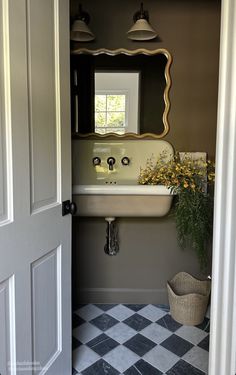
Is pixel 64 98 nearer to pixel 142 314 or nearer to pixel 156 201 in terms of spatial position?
pixel 156 201

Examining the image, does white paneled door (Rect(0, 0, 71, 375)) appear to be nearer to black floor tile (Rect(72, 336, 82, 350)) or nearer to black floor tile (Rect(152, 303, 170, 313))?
black floor tile (Rect(72, 336, 82, 350))

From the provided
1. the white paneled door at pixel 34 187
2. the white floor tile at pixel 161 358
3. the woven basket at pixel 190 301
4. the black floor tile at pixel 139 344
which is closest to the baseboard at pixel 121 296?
the woven basket at pixel 190 301

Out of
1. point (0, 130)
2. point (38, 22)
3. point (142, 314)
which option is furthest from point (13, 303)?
point (142, 314)

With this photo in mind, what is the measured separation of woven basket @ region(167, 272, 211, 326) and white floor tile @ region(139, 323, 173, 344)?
16cm

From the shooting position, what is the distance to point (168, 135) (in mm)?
2312

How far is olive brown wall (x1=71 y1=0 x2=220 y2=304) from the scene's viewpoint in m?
2.22

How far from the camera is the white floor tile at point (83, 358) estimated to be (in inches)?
68.3

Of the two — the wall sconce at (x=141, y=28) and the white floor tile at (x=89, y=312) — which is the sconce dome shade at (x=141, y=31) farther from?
the white floor tile at (x=89, y=312)

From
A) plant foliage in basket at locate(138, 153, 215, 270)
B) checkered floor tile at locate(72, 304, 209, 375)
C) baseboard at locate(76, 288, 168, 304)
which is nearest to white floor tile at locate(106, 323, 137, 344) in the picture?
checkered floor tile at locate(72, 304, 209, 375)

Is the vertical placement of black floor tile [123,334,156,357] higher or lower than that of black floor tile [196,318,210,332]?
higher

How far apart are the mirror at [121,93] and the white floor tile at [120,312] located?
1303 millimetres

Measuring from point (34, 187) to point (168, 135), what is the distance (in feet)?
4.42

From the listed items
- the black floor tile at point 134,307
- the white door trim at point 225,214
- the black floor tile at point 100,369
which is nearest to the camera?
the white door trim at point 225,214

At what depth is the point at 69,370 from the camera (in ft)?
5.30
